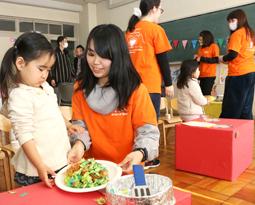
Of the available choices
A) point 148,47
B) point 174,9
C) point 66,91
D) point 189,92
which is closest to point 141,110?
point 148,47

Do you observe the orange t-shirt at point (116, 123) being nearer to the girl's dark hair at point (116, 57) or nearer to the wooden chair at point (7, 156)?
the girl's dark hair at point (116, 57)

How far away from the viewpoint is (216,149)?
2.10 m

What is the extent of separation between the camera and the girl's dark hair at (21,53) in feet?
3.27

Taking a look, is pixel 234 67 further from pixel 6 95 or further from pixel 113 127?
pixel 6 95

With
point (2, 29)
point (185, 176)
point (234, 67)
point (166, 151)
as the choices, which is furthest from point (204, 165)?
point (2, 29)

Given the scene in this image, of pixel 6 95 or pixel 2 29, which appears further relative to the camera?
pixel 2 29

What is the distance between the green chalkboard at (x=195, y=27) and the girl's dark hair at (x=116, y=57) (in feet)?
11.8

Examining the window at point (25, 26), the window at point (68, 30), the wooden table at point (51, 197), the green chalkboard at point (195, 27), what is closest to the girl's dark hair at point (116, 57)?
the wooden table at point (51, 197)

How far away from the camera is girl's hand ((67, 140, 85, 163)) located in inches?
38.0

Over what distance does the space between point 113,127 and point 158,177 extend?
0.43m

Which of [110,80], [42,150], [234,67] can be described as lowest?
[42,150]

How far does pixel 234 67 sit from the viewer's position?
2918 mm

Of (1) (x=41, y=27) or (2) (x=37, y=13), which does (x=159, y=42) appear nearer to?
(2) (x=37, y=13)

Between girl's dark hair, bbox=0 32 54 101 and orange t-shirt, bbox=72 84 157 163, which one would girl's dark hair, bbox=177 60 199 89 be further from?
girl's dark hair, bbox=0 32 54 101
